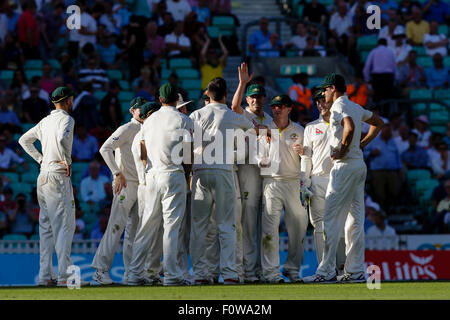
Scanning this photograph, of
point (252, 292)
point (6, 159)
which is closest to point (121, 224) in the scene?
point (252, 292)

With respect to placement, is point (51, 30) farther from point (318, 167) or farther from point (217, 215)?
point (217, 215)

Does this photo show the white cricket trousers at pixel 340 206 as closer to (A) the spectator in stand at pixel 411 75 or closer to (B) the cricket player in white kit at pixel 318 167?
(B) the cricket player in white kit at pixel 318 167

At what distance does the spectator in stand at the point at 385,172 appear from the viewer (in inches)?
734

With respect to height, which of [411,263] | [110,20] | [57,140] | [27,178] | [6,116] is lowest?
[411,263]

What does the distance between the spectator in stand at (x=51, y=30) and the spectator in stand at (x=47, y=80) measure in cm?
136

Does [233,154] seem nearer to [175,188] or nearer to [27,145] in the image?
[175,188]

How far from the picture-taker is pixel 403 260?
53.0 ft

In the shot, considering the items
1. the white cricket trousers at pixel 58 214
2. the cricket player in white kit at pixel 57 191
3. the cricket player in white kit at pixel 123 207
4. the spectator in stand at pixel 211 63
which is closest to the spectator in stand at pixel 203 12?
the spectator in stand at pixel 211 63

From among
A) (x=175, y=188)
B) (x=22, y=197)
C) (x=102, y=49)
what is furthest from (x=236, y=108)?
(x=102, y=49)

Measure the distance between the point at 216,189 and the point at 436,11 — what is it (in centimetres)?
1333

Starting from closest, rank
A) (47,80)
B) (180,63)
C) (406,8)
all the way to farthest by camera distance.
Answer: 1. (47,80)
2. (180,63)
3. (406,8)

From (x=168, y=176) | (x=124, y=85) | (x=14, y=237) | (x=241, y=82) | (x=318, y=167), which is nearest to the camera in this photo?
(x=168, y=176)

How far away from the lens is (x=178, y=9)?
22.1 m
